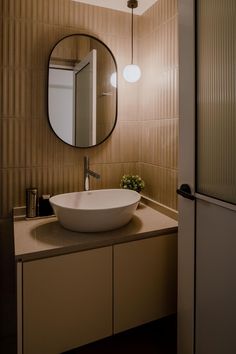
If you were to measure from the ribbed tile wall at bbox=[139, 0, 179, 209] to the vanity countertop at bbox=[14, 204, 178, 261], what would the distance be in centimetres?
22

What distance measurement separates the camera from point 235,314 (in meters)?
1.03

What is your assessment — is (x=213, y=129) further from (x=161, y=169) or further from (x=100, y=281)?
(x=100, y=281)

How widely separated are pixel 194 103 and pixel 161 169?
2.03 feet

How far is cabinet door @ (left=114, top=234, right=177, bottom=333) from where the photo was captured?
1342 millimetres

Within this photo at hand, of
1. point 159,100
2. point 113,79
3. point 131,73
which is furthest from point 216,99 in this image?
point 113,79

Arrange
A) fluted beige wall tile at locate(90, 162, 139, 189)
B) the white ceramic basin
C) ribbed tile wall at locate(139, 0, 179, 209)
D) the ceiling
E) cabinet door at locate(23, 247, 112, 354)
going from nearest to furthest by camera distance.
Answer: cabinet door at locate(23, 247, 112, 354), the white ceramic basin, ribbed tile wall at locate(139, 0, 179, 209), the ceiling, fluted beige wall tile at locate(90, 162, 139, 189)

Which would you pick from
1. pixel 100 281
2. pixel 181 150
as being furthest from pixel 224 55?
pixel 100 281

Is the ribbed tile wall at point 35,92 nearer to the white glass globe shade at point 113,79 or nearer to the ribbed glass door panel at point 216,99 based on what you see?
the white glass globe shade at point 113,79

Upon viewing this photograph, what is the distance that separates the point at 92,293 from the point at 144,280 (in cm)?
28

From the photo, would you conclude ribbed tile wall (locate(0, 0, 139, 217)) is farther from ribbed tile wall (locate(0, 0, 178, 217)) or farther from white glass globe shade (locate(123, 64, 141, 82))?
white glass globe shade (locate(123, 64, 141, 82))

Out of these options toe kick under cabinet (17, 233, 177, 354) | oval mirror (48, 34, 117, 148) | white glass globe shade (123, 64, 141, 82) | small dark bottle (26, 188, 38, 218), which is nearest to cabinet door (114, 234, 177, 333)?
toe kick under cabinet (17, 233, 177, 354)

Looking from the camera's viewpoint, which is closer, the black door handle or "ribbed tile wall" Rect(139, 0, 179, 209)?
the black door handle

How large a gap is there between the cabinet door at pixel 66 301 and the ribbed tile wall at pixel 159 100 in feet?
2.05

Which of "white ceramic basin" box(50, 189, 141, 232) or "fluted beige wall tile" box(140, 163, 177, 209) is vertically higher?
"fluted beige wall tile" box(140, 163, 177, 209)
